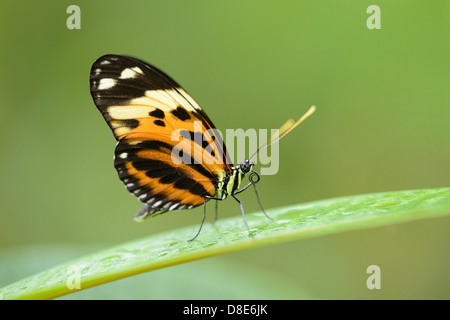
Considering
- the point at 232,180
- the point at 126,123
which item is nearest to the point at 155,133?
the point at 126,123

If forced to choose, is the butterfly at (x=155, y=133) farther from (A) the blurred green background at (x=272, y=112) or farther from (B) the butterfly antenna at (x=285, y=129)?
(A) the blurred green background at (x=272, y=112)

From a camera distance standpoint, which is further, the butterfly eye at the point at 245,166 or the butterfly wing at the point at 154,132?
the butterfly eye at the point at 245,166

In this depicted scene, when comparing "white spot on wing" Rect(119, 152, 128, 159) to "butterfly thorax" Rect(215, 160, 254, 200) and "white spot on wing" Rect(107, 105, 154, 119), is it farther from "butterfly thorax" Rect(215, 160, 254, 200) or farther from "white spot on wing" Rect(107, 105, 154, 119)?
"butterfly thorax" Rect(215, 160, 254, 200)

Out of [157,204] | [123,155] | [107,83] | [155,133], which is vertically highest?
[107,83]

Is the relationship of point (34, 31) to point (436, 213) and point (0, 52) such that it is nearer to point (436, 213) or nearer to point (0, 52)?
point (0, 52)

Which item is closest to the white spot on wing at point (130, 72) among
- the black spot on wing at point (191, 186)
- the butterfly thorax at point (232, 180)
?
the black spot on wing at point (191, 186)

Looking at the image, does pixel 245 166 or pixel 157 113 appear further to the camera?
pixel 245 166

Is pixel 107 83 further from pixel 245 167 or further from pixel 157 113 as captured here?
pixel 245 167
